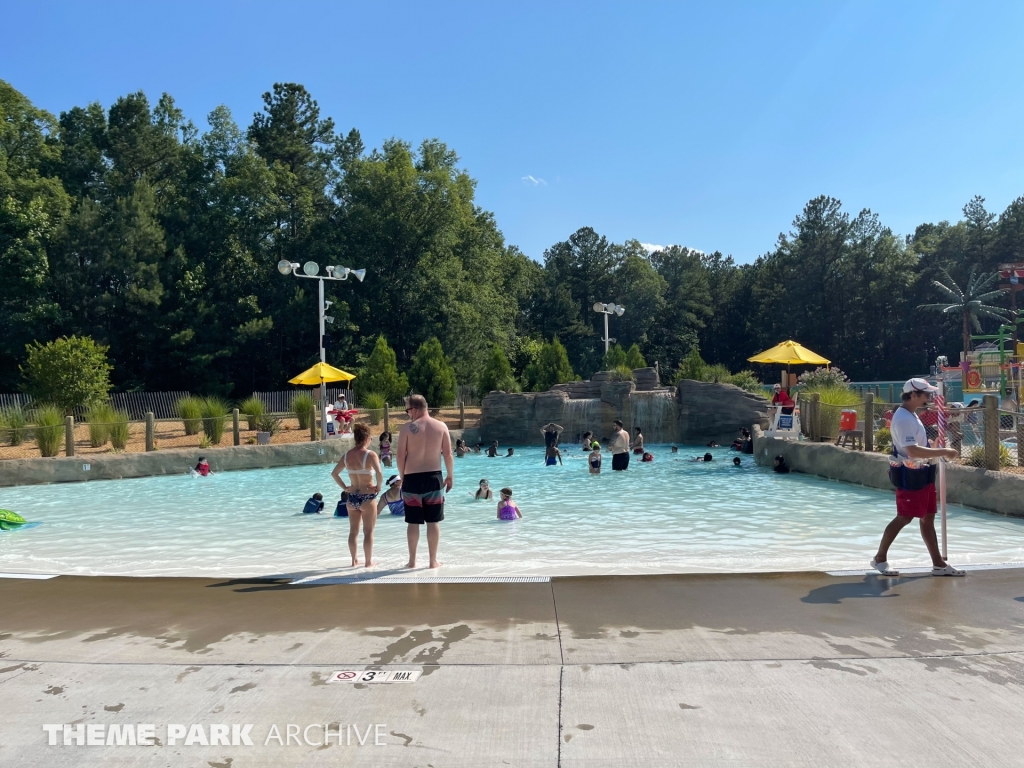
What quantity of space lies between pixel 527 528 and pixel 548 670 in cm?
737

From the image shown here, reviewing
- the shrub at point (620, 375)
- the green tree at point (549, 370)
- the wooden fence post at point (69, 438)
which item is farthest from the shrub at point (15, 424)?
the green tree at point (549, 370)

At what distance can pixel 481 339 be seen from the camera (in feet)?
153

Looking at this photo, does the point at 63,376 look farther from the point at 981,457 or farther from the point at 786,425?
the point at 981,457

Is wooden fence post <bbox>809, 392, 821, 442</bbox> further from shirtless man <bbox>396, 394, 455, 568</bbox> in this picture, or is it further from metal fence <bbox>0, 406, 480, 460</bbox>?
shirtless man <bbox>396, 394, 455, 568</bbox>

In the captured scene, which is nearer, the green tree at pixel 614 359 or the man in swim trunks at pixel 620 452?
the man in swim trunks at pixel 620 452

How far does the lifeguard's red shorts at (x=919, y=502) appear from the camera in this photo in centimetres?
640

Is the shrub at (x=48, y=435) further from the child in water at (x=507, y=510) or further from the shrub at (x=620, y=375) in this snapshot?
the shrub at (x=620, y=375)

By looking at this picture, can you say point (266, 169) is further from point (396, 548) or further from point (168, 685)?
point (168, 685)

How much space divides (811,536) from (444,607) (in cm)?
636

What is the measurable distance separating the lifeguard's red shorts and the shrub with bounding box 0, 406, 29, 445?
20.4 m

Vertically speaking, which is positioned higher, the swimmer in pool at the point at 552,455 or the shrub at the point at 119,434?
the shrub at the point at 119,434


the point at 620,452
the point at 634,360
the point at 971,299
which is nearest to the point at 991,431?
the point at 620,452

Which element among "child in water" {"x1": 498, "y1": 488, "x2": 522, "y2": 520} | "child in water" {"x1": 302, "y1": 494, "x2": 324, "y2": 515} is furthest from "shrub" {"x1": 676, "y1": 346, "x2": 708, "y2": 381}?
"child in water" {"x1": 302, "y1": 494, "x2": 324, "y2": 515}

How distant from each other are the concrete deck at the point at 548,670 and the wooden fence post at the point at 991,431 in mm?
5309
